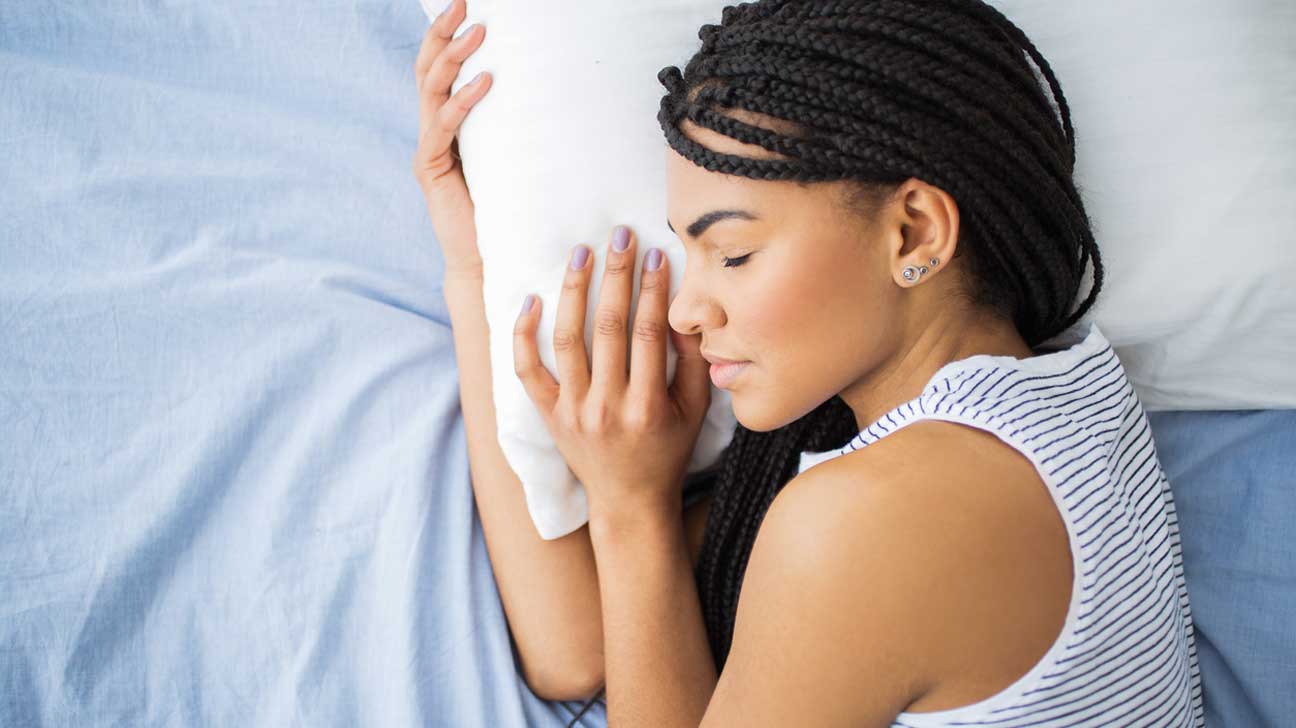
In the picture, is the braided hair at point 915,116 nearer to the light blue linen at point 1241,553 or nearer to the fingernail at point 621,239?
the fingernail at point 621,239

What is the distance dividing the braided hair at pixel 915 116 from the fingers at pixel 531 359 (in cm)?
31

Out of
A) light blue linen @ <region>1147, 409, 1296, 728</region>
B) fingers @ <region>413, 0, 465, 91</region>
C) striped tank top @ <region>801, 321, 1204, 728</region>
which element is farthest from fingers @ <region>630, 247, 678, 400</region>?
light blue linen @ <region>1147, 409, 1296, 728</region>

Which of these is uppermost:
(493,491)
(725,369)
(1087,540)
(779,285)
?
(779,285)

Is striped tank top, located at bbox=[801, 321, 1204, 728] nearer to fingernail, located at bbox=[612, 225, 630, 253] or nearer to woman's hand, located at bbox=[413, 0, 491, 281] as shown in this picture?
fingernail, located at bbox=[612, 225, 630, 253]

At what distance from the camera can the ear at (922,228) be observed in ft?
2.81

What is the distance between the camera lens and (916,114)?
0.85 meters

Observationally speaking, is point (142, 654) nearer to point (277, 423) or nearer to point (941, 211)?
point (277, 423)

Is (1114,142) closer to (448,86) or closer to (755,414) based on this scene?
(755,414)

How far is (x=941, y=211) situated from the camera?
0.86 m

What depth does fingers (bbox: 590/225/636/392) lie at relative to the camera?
109 cm

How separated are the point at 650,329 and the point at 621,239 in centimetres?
11

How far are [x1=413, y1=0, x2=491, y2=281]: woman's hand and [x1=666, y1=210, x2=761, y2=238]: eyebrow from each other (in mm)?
390

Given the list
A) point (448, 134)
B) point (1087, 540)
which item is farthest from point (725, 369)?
point (448, 134)

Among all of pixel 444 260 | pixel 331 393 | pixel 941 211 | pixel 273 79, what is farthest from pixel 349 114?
pixel 941 211
